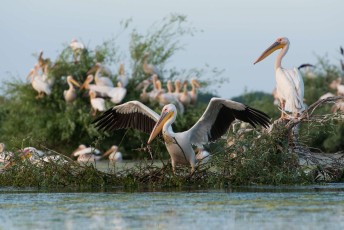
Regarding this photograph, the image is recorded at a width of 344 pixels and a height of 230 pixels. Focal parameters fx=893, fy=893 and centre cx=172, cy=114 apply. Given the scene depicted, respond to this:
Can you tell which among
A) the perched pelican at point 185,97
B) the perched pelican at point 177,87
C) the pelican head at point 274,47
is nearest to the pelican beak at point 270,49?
the pelican head at point 274,47

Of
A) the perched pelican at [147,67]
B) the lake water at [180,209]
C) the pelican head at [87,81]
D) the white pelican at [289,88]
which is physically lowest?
the lake water at [180,209]

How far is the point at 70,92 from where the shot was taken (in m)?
16.2

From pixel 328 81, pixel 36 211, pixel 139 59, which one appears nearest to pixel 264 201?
pixel 36 211

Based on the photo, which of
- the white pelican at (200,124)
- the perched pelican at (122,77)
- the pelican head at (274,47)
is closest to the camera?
the white pelican at (200,124)

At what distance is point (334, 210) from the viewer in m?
6.34

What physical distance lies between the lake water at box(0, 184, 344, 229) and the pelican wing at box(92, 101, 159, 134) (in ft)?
4.81

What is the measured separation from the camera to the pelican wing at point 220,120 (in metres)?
8.98

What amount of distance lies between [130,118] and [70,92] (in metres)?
6.71

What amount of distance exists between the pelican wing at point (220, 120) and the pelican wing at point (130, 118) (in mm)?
568

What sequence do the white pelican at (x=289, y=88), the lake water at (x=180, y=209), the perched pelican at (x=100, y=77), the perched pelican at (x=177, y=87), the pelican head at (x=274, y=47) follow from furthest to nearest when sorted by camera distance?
the perched pelican at (x=177, y=87) → the perched pelican at (x=100, y=77) → the pelican head at (x=274, y=47) → the white pelican at (x=289, y=88) → the lake water at (x=180, y=209)

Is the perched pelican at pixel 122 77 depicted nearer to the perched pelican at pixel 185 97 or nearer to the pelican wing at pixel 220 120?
the perched pelican at pixel 185 97

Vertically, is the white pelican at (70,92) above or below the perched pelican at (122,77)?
below

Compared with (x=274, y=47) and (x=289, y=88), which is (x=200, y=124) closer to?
(x=289, y=88)

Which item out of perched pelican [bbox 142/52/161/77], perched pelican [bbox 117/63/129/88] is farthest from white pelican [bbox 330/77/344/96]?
perched pelican [bbox 117/63/129/88]
